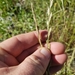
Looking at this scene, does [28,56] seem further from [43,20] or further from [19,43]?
[43,20]

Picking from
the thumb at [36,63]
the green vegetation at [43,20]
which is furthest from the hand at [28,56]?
the green vegetation at [43,20]

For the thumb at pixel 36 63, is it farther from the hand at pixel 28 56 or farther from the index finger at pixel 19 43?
the index finger at pixel 19 43

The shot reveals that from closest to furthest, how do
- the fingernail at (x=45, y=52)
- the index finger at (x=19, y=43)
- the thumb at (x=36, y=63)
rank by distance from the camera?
the thumb at (x=36, y=63)
the fingernail at (x=45, y=52)
the index finger at (x=19, y=43)

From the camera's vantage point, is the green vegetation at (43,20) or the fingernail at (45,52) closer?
the fingernail at (45,52)

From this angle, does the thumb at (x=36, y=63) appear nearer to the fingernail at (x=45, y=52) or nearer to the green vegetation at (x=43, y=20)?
the fingernail at (x=45, y=52)

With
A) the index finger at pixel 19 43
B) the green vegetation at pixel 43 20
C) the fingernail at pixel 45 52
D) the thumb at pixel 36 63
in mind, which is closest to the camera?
the thumb at pixel 36 63

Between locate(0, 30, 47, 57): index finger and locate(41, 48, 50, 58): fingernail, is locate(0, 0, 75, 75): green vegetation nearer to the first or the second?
locate(0, 30, 47, 57): index finger

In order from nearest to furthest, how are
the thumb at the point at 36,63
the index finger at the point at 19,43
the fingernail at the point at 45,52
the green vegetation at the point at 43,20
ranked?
1. the thumb at the point at 36,63
2. the fingernail at the point at 45,52
3. the index finger at the point at 19,43
4. the green vegetation at the point at 43,20
